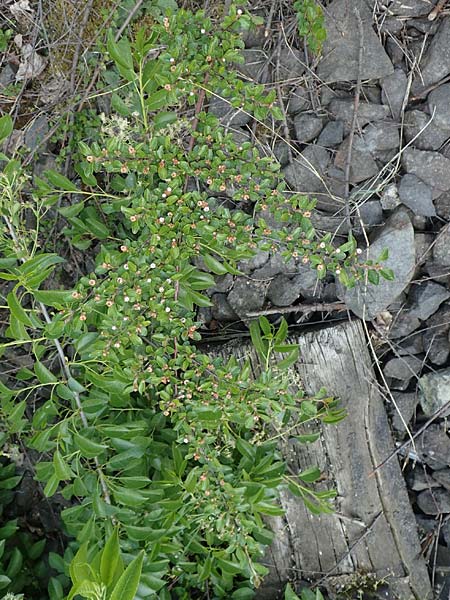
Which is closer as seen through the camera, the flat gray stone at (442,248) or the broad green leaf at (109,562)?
the broad green leaf at (109,562)

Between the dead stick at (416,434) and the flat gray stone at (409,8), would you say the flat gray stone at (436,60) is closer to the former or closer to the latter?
the flat gray stone at (409,8)

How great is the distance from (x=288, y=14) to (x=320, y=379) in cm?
148

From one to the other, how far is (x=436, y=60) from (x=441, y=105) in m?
0.18

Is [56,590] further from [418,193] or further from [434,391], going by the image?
[418,193]

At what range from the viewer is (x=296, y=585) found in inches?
100

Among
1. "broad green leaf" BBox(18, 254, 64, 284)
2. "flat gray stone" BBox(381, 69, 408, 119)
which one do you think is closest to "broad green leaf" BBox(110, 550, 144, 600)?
"broad green leaf" BBox(18, 254, 64, 284)

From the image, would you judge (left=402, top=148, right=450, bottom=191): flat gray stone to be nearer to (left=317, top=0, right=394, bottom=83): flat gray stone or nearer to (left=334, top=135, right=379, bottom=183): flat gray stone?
(left=334, top=135, right=379, bottom=183): flat gray stone

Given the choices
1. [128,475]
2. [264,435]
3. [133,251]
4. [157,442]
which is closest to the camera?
[133,251]

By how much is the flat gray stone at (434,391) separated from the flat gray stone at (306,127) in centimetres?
111

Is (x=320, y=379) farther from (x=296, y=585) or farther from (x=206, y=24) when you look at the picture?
(x=206, y=24)

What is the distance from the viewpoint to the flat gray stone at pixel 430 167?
2.50 meters

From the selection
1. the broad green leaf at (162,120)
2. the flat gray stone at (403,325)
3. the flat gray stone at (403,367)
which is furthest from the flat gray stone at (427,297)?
the broad green leaf at (162,120)

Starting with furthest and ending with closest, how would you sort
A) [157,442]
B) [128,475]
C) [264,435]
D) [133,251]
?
1. [264,435]
2. [157,442]
3. [128,475]
4. [133,251]

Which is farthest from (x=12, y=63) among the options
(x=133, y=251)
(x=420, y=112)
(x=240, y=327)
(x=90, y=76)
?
(x=420, y=112)
